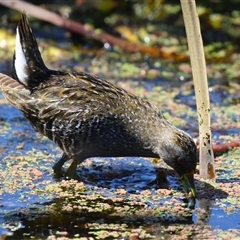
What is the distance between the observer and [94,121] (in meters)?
6.77

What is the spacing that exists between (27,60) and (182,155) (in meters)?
1.85

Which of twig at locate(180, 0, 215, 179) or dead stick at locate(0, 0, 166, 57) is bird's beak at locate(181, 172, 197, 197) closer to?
twig at locate(180, 0, 215, 179)

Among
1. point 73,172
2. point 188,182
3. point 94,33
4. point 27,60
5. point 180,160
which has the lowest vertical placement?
point 73,172

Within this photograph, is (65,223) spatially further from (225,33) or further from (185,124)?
(225,33)

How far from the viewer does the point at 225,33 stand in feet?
40.2

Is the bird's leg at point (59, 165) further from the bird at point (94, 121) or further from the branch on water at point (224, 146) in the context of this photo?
the branch on water at point (224, 146)

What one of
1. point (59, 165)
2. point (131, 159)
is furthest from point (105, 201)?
point (131, 159)

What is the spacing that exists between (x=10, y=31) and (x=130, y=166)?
5255 millimetres

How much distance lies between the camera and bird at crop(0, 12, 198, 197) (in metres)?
6.65

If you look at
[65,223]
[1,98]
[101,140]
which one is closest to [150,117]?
[101,140]

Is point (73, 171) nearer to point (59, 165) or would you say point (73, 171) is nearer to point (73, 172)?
point (73, 172)

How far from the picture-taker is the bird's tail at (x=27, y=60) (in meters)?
7.22

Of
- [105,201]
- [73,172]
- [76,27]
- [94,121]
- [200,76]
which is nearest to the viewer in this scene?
[105,201]

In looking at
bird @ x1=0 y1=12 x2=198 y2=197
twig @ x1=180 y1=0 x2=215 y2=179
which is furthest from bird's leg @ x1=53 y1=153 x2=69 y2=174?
twig @ x1=180 y1=0 x2=215 y2=179
